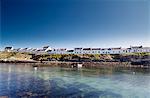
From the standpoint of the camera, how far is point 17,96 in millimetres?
13227

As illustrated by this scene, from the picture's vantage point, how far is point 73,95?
14.0m

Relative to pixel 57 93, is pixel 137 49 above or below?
above

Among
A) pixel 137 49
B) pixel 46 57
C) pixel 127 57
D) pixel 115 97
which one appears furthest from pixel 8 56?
pixel 115 97

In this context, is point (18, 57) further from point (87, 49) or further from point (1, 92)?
point (1, 92)

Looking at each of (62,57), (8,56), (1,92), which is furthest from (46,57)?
(1,92)

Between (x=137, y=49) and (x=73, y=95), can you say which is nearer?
(x=73, y=95)

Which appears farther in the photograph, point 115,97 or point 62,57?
point 62,57

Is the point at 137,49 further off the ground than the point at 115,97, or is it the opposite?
the point at 137,49

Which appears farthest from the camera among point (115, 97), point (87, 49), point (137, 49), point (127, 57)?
point (87, 49)

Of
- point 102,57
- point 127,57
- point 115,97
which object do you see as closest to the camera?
point 115,97

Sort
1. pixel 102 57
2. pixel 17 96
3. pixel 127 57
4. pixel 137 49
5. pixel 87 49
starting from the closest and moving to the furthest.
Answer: pixel 17 96
pixel 127 57
pixel 102 57
pixel 137 49
pixel 87 49

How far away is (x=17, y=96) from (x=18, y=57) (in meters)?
46.5

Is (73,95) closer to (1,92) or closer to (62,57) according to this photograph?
(1,92)

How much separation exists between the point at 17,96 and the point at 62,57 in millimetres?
41939
